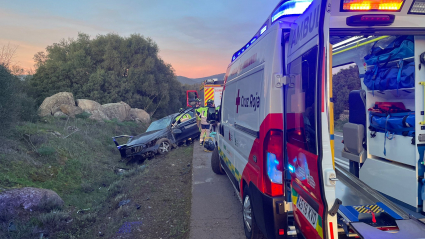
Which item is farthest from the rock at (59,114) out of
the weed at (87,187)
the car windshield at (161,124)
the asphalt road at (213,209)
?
the asphalt road at (213,209)

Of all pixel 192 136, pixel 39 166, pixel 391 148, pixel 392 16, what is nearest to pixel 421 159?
pixel 391 148

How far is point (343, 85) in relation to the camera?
24.7 feet

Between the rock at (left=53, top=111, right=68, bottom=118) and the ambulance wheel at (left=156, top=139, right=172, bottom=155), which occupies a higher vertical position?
the rock at (left=53, top=111, right=68, bottom=118)

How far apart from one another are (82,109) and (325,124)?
58.8 ft

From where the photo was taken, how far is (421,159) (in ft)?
11.1

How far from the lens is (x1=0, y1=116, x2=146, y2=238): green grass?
17.1ft

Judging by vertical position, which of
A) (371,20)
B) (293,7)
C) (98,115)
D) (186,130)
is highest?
(293,7)

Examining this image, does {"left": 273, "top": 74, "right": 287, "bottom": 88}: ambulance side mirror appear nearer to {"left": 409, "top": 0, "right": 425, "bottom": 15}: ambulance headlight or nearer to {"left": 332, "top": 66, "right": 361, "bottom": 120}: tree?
{"left": 409, "top": 0, "right": 425, "bottom": 15}: ambulance headlight

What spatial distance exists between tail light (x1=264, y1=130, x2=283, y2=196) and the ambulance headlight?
1.54 m

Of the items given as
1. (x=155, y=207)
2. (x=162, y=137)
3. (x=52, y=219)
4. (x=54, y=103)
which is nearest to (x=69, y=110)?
(x=54, y=103)

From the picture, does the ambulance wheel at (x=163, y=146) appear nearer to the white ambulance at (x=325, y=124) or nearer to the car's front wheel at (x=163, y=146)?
the car's front wheel at (x=163, y=146)

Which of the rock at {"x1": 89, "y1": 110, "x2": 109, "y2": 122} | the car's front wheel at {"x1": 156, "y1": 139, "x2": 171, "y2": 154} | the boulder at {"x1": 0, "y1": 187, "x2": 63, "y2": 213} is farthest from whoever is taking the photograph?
the rock at {"x1": 89, "y1": 110, "x2": 109, "y2": 122}

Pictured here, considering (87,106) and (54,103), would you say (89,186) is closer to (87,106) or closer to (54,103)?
(54,103)

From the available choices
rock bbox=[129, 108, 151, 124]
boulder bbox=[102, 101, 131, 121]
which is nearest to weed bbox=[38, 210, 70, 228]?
boulder bbox=[102, 101, 131, 121]
